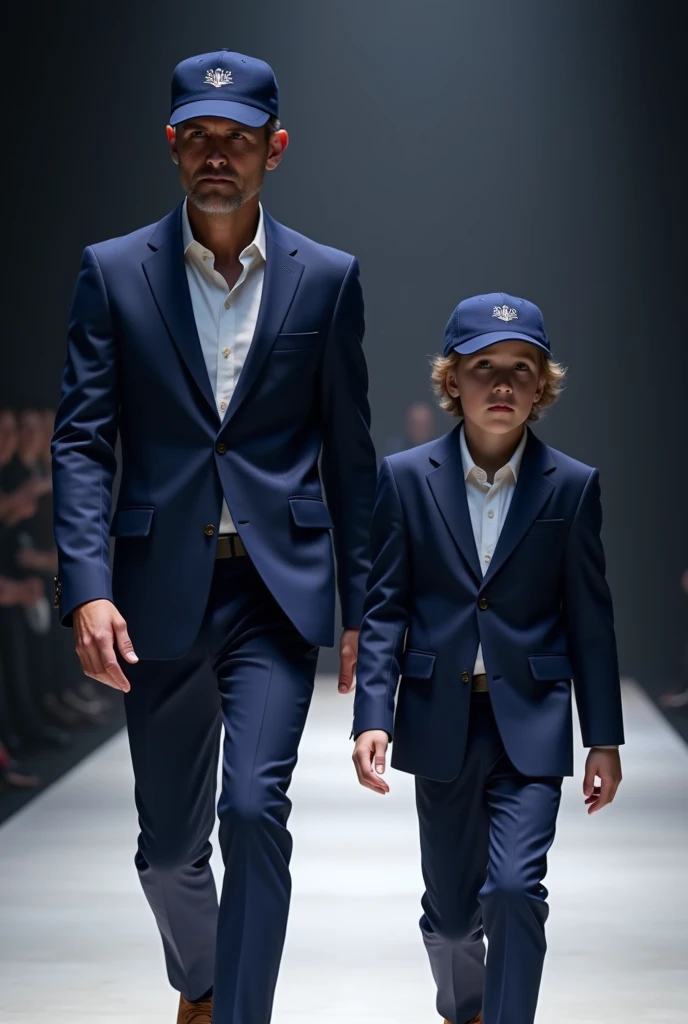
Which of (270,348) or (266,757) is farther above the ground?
(270,348)

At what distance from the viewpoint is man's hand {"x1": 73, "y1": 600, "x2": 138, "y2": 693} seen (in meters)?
2.93

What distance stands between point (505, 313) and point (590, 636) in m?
0.53

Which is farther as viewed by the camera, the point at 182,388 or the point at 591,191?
the point at 591,191

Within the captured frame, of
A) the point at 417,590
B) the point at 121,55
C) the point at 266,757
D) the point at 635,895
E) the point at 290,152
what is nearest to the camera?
the point at 266,757

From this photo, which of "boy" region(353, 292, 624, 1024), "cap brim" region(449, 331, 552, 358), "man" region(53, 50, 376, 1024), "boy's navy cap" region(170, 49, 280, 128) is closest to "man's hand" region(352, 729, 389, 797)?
"boy" region(353, 292, 624, 1024)

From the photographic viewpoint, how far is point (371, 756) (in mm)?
2996

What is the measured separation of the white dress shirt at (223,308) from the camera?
315cm

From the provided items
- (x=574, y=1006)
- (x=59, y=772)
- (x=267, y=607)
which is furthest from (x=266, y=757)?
(x=59, y=772)

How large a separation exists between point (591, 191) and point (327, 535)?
24.4 feet

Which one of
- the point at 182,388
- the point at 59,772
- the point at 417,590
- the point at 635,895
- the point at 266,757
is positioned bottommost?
the point at 59,772

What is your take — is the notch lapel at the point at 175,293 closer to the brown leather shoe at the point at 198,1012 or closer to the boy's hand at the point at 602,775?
the boy's hand at the point at 602,775

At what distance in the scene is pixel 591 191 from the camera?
10344mm

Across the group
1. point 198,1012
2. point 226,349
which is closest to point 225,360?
point 226,349

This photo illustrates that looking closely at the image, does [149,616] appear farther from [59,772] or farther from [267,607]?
[59,772]
